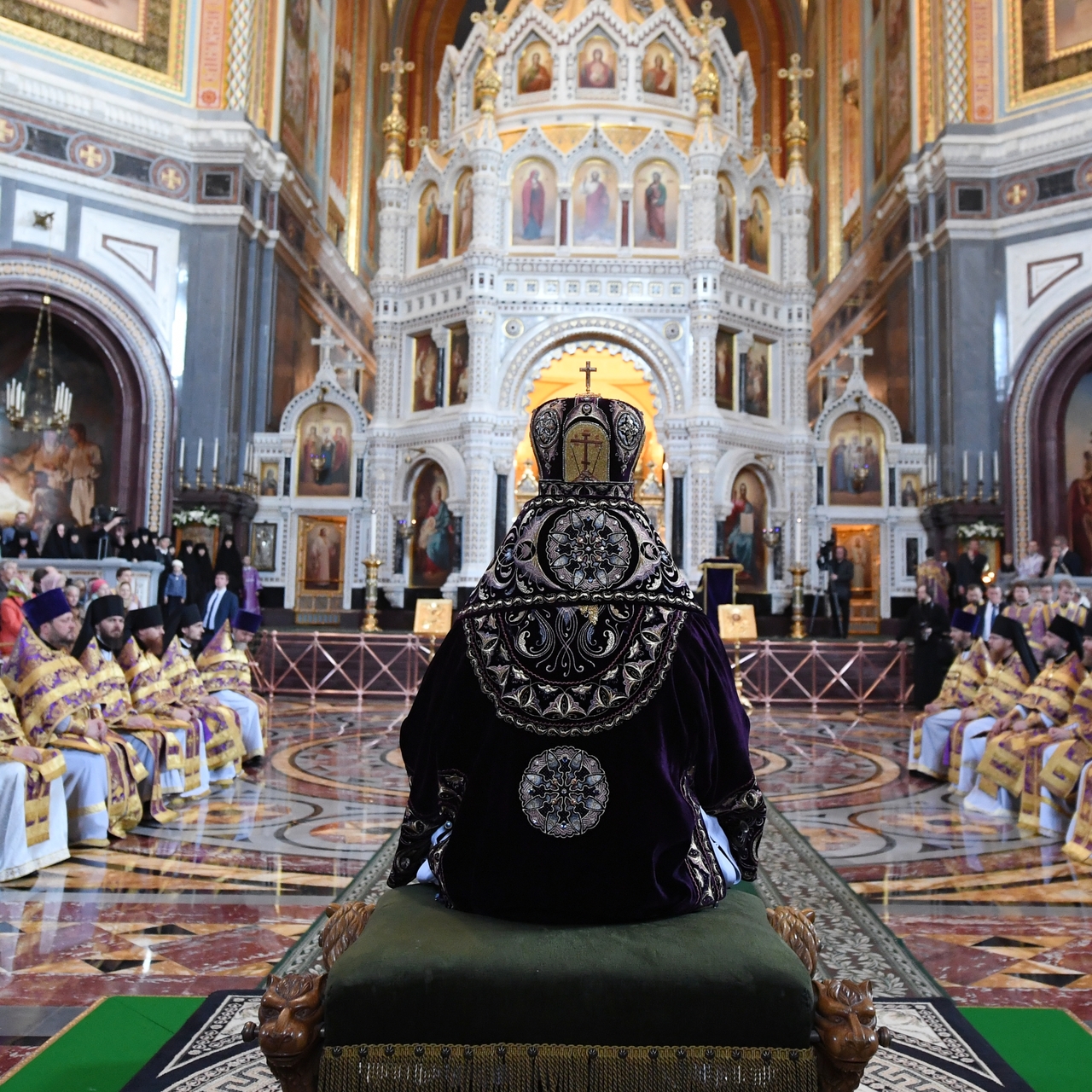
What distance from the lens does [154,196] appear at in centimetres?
1717

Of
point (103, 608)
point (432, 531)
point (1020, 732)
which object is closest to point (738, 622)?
point (1020, 732)

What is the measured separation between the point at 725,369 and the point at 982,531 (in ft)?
18.4

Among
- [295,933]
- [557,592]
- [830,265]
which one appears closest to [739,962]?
[557,592]

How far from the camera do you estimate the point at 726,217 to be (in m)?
20.4

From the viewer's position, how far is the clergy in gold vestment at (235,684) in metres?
8.49

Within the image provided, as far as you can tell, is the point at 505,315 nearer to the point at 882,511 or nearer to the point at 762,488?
the point at 762,488

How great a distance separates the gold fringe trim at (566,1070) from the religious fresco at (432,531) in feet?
56.7

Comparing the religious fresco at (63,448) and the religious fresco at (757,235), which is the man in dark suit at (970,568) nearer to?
the religious fresco at (757,235)

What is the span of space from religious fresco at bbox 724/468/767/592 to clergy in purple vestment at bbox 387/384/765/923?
16.9 m

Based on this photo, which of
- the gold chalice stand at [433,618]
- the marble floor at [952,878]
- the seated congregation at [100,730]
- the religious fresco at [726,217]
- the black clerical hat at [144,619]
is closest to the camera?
the marble floor at [952,878]

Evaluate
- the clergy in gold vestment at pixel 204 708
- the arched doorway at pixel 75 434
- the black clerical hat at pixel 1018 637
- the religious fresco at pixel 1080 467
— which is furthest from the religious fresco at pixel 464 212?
the black clerical hat at pixel 1018 637

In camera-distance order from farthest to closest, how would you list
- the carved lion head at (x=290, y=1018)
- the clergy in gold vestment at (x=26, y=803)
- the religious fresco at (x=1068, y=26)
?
the religious fresco at (x=1068, y=26) → the clergy in gold vestment at (x=26, y=803) → the carved lion head at (x=290, y=1018)

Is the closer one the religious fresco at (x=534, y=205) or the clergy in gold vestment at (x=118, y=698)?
the clergy in gold vestment at (x=118, y=698)

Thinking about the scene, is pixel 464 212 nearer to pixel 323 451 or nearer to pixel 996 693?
pixel 323 451
